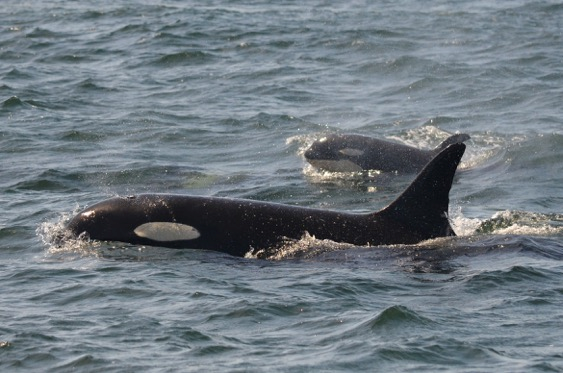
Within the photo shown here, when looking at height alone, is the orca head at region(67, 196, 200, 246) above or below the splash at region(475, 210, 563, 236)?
above

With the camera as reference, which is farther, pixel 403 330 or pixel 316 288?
pixel 316 288

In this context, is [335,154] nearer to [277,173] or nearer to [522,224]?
[277,173]

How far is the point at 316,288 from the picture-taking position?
1174cm

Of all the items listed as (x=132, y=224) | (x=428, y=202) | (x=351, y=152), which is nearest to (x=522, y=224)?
(x=428, y=202)

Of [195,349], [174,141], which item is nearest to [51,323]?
[195,349]

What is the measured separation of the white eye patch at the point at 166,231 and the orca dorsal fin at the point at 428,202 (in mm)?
2027

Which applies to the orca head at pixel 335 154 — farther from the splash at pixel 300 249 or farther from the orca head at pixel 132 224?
the splash at pixel 300 249

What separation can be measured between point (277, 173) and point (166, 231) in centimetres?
574

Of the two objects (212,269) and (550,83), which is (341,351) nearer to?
(212,269)

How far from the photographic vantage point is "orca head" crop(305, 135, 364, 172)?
19031 mm

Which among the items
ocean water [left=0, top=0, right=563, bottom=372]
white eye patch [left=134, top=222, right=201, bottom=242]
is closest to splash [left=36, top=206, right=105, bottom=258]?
ocean water [left=0, top=0, right=563, bottom=372]

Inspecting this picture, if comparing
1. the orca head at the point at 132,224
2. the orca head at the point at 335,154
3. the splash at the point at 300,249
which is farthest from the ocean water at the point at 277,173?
the orca head at the point at 335,154

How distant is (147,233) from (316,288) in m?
2.43

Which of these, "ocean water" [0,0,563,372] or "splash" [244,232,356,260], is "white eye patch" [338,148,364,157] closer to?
"ocean water" [0,0,563,372]
